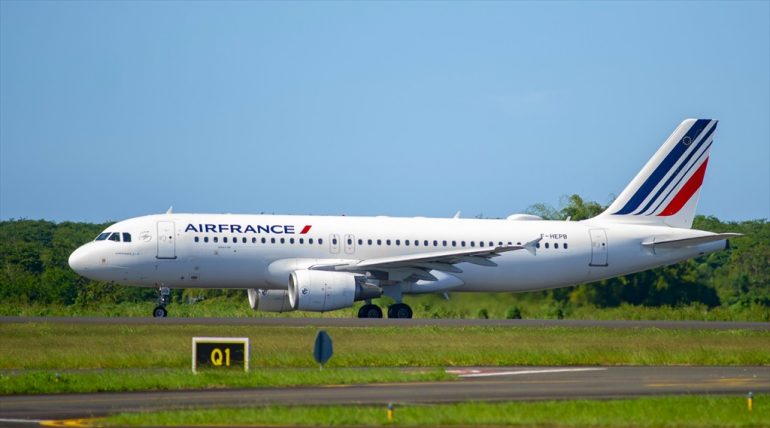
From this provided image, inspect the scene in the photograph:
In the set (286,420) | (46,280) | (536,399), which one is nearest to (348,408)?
(286,420)

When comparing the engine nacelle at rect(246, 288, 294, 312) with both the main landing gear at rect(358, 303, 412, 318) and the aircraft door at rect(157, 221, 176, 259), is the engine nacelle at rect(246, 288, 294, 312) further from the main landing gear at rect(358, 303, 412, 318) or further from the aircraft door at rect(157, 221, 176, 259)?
the aircraft door at rect(157, 221, 176, 259)

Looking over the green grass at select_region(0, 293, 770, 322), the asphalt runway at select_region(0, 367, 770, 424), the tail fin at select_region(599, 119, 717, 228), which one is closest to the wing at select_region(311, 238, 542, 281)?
the green grass at select_region(0, 293, 770, 322)

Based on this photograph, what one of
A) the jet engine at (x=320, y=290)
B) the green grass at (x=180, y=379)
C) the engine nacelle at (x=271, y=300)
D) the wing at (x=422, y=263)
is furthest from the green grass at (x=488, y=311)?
the green grass at (x=180, y=379)

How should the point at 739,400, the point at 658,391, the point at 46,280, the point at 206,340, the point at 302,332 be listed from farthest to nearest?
the point at 46,280, the point at 302,332, the point at 206,340, the point at 658,391, the point at 739,400

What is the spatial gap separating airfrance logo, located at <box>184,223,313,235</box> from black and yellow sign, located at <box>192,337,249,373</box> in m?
17.8

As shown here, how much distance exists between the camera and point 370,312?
47.0m

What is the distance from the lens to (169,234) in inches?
1784

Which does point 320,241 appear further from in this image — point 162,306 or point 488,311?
point 488,311

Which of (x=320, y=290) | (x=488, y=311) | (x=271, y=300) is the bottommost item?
(x=488, y=311)

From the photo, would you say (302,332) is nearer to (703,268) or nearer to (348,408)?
(348,408)

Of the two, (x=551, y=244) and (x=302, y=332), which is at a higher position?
(x=551, y=244)

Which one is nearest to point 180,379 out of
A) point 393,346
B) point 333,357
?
point 333,357

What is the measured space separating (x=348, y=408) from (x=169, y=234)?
81.9ft

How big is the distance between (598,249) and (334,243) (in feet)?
34.0
